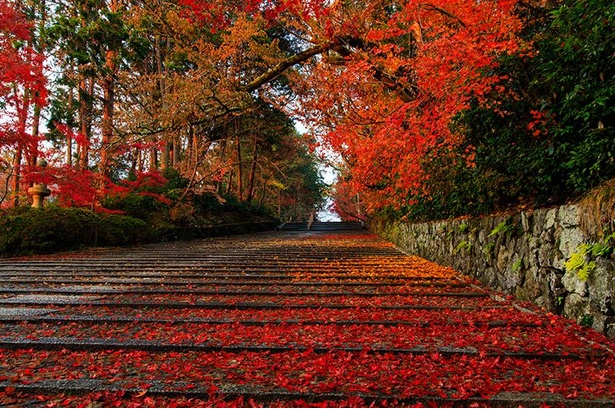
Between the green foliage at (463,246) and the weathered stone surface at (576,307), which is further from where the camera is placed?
the green foliage at (463,246)

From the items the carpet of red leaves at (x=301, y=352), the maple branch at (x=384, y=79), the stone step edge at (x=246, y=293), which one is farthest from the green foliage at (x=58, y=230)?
the maple branch at (x=384, y=79)

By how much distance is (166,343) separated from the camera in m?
2.51

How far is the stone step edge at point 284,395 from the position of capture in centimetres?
177

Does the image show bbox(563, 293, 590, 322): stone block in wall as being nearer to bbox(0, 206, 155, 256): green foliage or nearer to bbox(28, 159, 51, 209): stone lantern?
bbox(0, 206, 155, 256): green foliage

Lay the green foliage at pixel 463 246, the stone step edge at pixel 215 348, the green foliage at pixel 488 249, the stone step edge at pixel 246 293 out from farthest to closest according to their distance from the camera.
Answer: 1. the green foliage at pixel 463 246
2. the green foliage at pixel 488 249
3. the stone step edge at pixel 246 293
4. the stone step edge at pixel 215 348

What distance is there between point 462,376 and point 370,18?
9512mm

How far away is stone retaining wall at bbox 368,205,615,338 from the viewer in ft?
8.86

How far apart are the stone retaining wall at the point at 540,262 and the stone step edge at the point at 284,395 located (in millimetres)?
1181

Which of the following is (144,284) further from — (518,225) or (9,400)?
(518,225)

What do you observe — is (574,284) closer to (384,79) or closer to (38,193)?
(384,79)

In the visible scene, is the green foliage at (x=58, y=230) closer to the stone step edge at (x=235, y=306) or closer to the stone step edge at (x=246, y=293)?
the stone step edge at (x=246, y=293)

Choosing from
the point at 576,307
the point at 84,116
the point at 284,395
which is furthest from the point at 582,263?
the point at 84,116

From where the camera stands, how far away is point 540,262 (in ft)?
11.4

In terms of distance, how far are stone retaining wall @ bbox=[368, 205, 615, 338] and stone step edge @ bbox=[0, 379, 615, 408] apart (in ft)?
3.87
